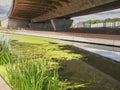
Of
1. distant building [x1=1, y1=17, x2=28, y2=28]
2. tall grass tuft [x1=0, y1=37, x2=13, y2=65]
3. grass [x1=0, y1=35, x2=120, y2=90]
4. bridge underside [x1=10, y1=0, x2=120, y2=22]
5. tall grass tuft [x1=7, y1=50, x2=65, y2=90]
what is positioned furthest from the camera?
distant building [x1=1, y1=17, x2=28, y2=28]

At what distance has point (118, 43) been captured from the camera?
13227 millimetres

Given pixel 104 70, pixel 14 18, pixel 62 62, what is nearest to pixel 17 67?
pixel 104 70

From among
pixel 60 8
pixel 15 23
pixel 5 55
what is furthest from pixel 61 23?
pixel 5 55

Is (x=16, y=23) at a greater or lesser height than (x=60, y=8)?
lesser

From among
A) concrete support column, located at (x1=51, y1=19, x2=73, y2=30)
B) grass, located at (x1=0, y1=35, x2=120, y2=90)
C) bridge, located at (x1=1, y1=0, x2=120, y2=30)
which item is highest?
bridge, located at (x1=1, y1=0, x2=120, y2=30)

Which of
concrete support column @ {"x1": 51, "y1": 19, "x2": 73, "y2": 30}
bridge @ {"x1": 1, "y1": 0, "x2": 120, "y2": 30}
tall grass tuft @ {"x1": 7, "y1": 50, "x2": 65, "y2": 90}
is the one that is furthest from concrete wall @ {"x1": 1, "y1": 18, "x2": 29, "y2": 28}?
tall grass tuft @ {"x1": 7, "y1": 50, "x2": 65, "y2": 90}

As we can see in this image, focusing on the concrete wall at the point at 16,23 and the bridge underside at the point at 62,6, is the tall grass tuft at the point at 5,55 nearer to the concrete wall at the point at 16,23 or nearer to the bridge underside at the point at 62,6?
the bridge underside at the point at 62,6

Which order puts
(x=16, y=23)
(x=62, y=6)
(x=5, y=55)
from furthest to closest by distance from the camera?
(x=16, y=23) → (x=62, y=6) → (x=5, y=55)

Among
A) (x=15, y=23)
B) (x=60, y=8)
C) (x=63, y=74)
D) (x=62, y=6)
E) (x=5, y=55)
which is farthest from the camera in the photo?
(x=15, y=23)

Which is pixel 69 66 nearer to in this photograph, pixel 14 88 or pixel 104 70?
pixel 104 70

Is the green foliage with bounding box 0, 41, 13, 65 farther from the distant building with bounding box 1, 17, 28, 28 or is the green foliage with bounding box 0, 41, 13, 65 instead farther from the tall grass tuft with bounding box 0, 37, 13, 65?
the distant building with bounding box 1, 17, 28, 28

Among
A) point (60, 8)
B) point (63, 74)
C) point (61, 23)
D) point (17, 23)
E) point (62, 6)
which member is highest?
point (62, 6)

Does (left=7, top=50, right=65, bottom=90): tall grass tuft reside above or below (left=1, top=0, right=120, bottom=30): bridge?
below

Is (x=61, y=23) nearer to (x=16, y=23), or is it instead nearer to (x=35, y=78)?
(x=16, y=23)
